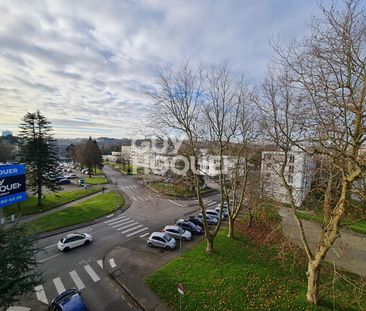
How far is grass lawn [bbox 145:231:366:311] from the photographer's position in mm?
10969

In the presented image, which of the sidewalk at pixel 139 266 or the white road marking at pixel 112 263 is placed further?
the white road marking at pixel 112 263

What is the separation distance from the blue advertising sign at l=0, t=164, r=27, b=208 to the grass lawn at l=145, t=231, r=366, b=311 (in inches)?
379

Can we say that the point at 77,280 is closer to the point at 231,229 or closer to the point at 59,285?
the point at 59,285

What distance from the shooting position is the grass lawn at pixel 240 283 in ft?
36.0

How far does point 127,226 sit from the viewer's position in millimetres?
23734

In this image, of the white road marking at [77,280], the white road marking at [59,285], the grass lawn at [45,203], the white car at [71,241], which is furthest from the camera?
the grass lawn at [45,203]

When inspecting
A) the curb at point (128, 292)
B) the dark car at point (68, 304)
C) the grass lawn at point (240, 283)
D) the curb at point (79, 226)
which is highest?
the dark car at point (68, 304)

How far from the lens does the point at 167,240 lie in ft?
59.8

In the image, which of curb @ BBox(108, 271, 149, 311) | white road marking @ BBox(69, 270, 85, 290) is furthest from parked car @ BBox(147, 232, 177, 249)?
white road marking @ BBox(69, 270, 85, 290)

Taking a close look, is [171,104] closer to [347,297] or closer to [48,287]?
[48,287]

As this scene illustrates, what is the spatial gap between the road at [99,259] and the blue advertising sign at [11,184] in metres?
4.59

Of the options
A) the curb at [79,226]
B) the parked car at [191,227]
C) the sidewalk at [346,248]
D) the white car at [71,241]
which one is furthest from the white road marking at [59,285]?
the sidewalk at [346,248]

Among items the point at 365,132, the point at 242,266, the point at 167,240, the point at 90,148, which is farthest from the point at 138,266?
the point at 90,148

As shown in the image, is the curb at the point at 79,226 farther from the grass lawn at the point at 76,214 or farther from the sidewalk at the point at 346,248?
the sidewalk at the point at 346,248
